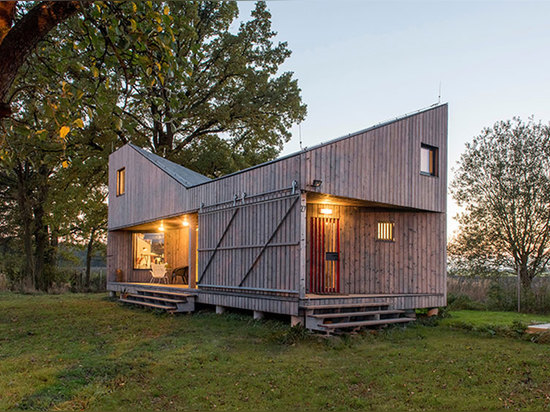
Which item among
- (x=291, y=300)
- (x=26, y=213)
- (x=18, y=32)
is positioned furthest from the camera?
(x=26, y=213)

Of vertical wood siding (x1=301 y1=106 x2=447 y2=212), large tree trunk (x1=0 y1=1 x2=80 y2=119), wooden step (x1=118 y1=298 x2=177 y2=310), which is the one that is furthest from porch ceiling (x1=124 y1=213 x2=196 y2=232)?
large tree trunk (x1=0 y1=1 x2=80 y2=119)

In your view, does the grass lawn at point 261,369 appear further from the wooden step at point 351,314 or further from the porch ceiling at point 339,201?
the porch ceiling at point 339,201

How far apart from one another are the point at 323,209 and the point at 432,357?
4254 millimetres

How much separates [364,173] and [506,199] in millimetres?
9326

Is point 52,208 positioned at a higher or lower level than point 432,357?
higher

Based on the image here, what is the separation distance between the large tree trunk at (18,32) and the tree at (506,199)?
16080mm

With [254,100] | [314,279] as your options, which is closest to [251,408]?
[314,279]

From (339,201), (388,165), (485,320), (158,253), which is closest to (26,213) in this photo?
(158,253)

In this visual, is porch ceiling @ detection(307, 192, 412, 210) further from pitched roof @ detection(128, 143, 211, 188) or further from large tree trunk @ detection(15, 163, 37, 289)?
large tree trunk @ detection(15, 163, 37, 289)

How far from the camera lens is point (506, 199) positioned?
54.9 ft

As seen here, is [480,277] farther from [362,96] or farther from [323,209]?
[323,209]

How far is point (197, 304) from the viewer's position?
40.6 feet

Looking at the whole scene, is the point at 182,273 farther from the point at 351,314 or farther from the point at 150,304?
the point at 351,314

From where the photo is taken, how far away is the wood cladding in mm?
9180
